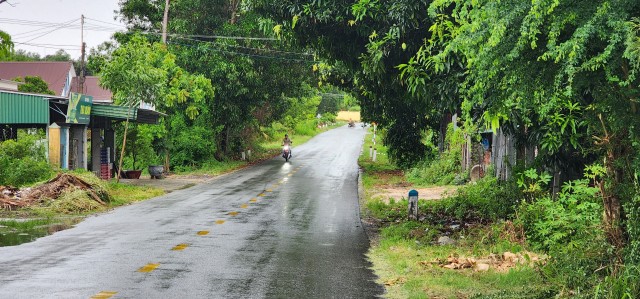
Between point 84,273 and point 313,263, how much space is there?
137 inches

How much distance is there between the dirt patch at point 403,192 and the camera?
23.4m

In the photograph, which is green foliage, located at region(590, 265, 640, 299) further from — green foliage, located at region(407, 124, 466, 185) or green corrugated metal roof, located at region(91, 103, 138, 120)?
green corrugated metal roof, located at region(91, 103, 138, 120)

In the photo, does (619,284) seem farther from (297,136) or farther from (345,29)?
(297,136)

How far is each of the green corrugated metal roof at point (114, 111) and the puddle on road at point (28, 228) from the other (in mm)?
11905

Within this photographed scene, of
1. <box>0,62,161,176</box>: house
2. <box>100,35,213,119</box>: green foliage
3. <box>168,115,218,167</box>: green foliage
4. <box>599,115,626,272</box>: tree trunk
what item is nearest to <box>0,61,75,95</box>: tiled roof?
<box>168,115,218,167</box>: green foliage

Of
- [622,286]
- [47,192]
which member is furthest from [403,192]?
[622,286]

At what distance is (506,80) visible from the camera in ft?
28.6

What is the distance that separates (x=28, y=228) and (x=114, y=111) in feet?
46.8

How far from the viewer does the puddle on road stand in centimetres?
1375

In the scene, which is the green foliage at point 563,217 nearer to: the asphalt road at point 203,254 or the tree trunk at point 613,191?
the tree trunk at point 613,191

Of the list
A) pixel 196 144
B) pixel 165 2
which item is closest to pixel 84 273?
pixel 196 144

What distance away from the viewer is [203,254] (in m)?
12.1

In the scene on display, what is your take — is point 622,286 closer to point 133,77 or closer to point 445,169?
point 445,169

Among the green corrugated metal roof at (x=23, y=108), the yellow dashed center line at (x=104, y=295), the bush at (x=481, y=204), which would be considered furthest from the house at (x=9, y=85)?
the yellow dashed center line at (x=104, y=295)
